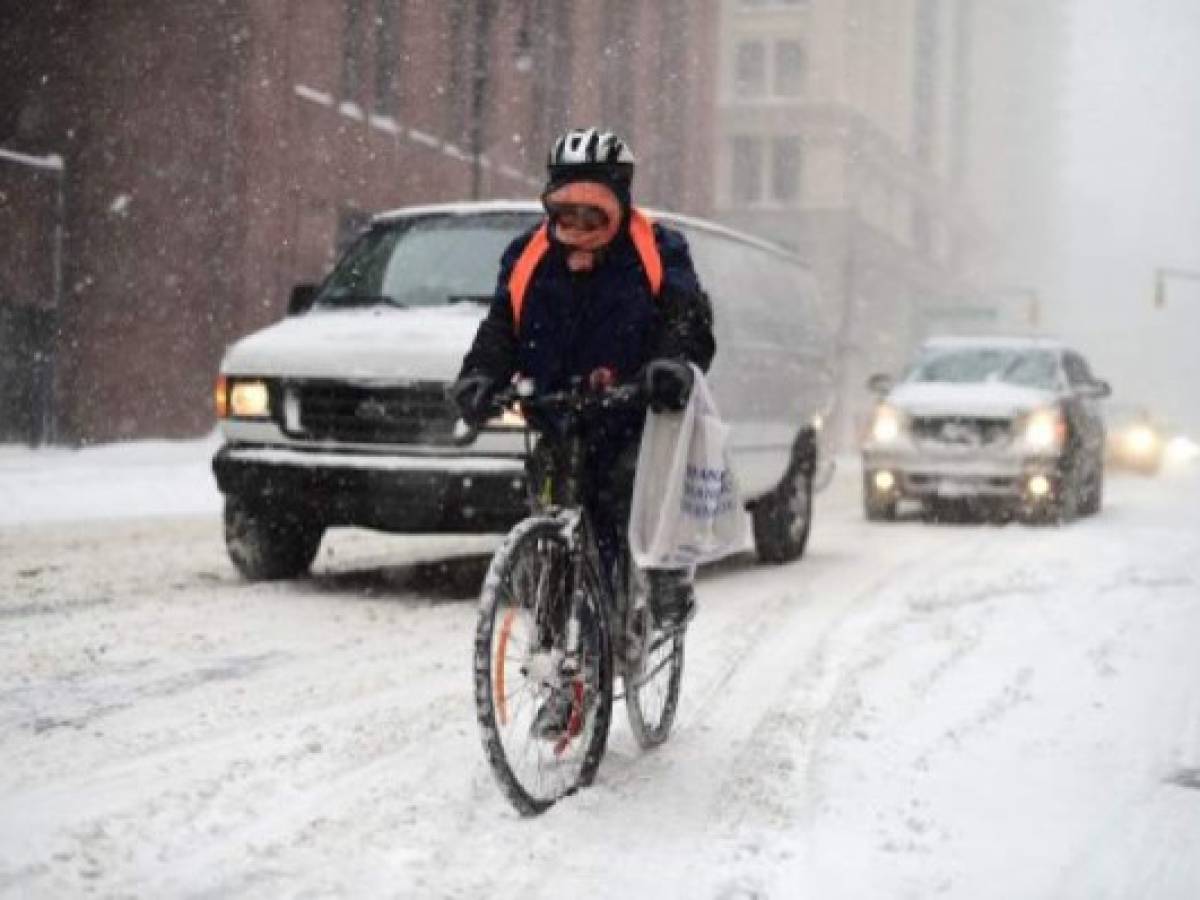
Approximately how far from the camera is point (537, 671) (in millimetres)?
4512

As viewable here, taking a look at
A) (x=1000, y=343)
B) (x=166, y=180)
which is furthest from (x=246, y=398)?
(x=166, y=180)

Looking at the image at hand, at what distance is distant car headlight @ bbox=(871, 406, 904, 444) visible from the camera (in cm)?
1536

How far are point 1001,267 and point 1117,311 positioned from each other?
24.9 metres

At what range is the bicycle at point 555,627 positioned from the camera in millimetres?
4336

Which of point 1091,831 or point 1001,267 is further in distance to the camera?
point 1001,267

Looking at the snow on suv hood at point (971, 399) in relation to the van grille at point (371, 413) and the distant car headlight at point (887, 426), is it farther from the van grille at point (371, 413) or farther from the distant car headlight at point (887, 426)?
the van grille at point (371, 413)

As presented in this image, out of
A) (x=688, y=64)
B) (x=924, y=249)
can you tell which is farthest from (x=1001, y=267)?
(x=688, y=64)

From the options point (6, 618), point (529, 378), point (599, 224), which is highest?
point (599, 224)

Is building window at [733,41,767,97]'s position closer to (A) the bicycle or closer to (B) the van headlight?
(B) the van headlight

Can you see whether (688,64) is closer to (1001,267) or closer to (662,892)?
(662,892)

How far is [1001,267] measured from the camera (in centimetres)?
13038

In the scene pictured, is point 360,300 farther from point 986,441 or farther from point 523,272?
point 986,441

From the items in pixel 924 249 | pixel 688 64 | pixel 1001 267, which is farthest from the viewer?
pixel 1001 267

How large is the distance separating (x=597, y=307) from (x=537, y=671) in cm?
106
